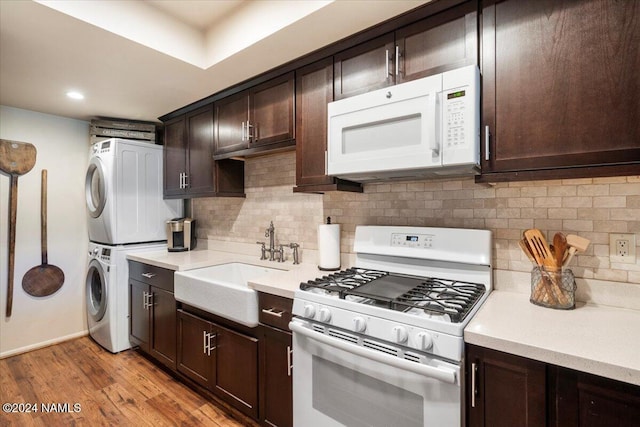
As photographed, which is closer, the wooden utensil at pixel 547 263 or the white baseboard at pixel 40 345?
the wooden utensil at pixel 547 263

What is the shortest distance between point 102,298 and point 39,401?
0.88 meters

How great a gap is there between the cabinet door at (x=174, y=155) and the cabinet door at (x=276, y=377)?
6.02 feet

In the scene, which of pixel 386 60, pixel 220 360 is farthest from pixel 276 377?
pixel 386 60

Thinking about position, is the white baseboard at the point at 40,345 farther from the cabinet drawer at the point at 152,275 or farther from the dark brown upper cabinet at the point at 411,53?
the dark brown upper cabinet at the point at 411,53

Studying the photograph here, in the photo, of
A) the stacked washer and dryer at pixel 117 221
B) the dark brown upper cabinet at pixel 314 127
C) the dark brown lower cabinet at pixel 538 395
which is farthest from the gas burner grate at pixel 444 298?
the stacked washer and dryer at pixel 117 221

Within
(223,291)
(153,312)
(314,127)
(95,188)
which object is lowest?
(153,312)

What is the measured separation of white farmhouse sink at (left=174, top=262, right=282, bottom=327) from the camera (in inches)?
67.2

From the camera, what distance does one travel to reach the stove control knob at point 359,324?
1.23 m

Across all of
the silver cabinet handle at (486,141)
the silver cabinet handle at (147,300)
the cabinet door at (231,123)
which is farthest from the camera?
the silver cabinet handle at (147,300)

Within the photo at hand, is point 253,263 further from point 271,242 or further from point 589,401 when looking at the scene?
point 589,401

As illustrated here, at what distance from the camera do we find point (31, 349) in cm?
290

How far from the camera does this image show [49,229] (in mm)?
3020

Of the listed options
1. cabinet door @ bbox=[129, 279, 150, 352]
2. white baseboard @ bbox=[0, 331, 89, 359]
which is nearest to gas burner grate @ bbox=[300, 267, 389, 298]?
cabinet door @ bbox=[129, 279, 150, 352]

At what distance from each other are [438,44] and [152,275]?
8.32 feet
